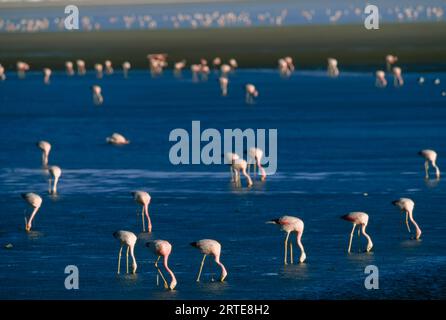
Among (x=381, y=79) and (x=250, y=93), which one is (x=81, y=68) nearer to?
(x=381, y=79)

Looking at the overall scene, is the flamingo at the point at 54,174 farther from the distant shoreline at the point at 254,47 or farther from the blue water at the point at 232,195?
the distant shoreline at the point at 254,47

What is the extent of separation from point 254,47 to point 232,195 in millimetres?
67882

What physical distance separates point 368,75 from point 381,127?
24.3 metres

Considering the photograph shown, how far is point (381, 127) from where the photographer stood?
45.7 meters

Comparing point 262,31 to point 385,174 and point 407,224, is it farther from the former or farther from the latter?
point 407,224

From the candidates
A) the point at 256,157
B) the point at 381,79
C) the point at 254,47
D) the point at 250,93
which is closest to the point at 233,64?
the point at 381,79

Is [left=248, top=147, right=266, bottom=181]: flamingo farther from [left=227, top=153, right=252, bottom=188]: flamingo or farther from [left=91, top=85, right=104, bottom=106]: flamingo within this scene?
[left=91, top=85, right=104, bottom=106]: flamingo

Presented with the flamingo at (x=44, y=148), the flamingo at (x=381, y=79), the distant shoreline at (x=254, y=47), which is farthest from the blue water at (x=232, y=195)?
the distant shoreline at (x=254, y=47)

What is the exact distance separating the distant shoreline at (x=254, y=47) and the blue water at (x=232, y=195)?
23.7 meters

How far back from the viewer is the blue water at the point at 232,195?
75.9 feet

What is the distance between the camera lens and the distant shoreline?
8288cm

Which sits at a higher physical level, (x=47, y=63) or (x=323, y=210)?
(x=47, y=63)
